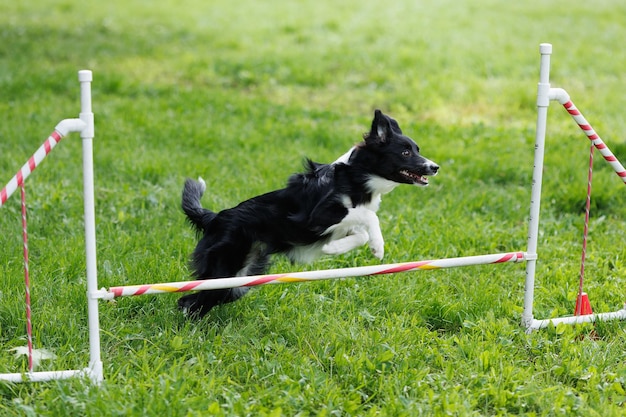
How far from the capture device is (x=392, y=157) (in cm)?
396

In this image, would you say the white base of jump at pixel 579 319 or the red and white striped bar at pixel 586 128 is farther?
the white base of jump at pixel 579 319

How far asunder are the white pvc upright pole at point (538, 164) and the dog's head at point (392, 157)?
1.79 ft

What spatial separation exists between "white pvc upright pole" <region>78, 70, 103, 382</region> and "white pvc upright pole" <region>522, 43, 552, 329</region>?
2.19 m

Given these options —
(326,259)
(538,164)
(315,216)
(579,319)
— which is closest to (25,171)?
(315,216)

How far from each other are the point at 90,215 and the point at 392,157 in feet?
4.92

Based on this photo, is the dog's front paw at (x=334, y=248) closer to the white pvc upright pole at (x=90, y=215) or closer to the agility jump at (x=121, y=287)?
the agility jump at (x=121, y=287)

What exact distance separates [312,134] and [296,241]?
3837 millimetres

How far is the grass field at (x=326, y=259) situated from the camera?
362 cm

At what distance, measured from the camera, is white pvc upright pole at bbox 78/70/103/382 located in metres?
3.43

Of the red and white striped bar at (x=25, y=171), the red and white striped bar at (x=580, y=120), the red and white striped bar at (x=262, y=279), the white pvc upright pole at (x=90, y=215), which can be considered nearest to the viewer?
the red and white striped bar at (x=25, y=171)

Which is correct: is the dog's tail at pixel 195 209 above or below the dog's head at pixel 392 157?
below

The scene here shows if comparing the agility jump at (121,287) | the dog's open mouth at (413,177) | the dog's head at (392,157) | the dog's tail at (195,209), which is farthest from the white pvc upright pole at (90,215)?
the dog's open mouth at (413,177)

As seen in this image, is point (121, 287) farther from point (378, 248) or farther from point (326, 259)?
point (326, 259)

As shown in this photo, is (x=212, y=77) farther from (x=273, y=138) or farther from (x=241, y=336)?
(x=241, y=336)
